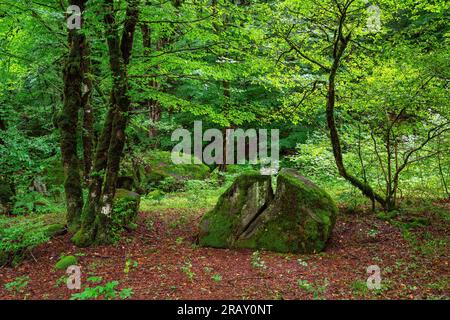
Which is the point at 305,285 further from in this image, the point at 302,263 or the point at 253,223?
the point at 253,223

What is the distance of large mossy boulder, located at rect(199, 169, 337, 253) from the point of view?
7027 millimetres

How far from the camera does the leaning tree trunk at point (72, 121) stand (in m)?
7.48

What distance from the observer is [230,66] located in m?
7.59

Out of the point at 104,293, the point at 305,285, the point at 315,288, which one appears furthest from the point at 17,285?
the point at 315,288

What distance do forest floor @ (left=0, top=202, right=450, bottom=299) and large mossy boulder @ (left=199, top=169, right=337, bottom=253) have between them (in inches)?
11.5

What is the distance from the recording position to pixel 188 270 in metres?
5.88

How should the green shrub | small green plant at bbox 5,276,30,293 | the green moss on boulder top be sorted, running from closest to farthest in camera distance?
small green plant at bbox 5,276,30,293
the green moss on boulder top
the green shrub

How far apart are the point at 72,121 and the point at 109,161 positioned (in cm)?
141

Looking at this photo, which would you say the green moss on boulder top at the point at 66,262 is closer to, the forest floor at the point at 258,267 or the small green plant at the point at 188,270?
the forest floor at the point at 258,267

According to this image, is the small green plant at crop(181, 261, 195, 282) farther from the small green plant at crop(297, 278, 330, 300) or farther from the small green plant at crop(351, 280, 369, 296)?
the small green plant at crop(351, 280, 369, 296)

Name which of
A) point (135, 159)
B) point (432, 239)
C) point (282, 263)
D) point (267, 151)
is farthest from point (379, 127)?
point (267, 151)

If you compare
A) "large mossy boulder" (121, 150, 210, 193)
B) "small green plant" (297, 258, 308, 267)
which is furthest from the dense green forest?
"large mossy boulder" (121, 150, 210, 193)

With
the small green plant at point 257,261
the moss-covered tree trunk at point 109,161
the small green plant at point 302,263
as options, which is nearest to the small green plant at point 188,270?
the small green plant at point 257,261
